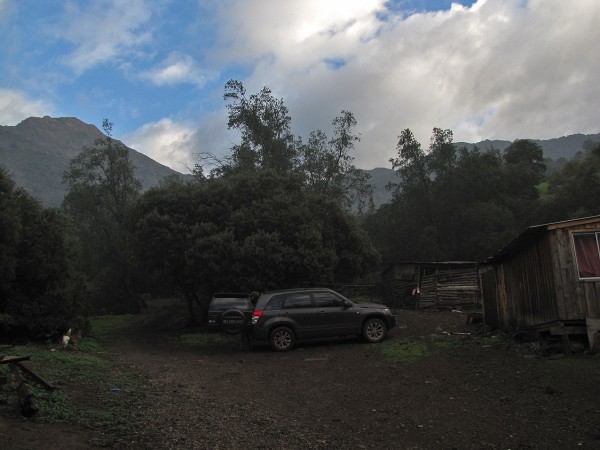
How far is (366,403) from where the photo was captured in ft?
26.4

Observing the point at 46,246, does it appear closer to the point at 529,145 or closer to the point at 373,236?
the point at 373,236

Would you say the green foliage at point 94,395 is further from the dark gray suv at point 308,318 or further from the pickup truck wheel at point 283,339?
the pickup truck wheel at point 283,339

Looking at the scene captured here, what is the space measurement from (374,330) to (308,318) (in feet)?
6.69

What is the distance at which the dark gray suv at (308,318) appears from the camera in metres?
14.3

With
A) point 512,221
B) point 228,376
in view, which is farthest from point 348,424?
point 512,221

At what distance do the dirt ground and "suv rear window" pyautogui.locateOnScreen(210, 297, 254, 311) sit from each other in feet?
13.6

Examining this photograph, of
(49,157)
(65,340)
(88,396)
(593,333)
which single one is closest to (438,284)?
(593,333)

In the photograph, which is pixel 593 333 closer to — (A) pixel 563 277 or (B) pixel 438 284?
(A) pixel 563 277

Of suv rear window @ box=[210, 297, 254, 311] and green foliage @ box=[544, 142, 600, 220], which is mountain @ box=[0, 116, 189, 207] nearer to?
green foliage @ box=[544, 142, 600, 220]

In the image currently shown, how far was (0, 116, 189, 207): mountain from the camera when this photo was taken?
463 ft

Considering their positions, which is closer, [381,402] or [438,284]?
[381,402]

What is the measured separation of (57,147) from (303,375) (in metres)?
193

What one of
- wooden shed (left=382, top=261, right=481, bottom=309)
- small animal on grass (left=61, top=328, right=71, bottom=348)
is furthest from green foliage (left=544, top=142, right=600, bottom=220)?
small animal on grass (left=61, top=328, right=71, bottom=348)

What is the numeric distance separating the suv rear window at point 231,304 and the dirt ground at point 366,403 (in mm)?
4154
